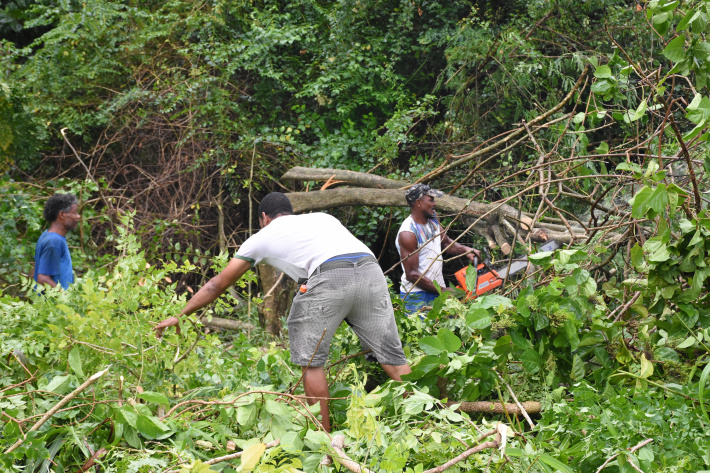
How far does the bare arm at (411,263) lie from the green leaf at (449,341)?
1943mm

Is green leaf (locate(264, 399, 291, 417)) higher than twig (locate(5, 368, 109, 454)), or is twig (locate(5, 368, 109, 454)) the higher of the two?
twig (locate(5, 368, 109, 454))

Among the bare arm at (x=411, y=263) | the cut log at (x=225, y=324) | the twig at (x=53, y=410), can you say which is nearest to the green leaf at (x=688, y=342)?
the twig at (x=53, y=410)

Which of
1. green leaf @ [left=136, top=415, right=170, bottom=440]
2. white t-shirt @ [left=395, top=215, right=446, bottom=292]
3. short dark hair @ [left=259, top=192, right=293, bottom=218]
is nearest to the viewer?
green leaf @ [left=136, top=415, right=170, bottom=440]

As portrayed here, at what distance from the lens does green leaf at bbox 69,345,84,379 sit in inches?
96.1

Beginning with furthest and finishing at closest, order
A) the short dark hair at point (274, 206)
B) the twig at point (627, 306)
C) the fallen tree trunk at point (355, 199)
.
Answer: the fallen tree trunk at point (355, 199), the short dark hair at point (274, 206), the twig at point (627, 306)

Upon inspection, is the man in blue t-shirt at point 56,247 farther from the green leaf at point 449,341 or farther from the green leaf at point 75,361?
the green leaf at point 449,341

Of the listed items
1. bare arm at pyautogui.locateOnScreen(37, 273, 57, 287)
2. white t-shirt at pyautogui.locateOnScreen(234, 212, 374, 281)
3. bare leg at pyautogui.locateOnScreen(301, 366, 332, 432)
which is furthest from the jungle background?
bare arm at pyautogui.locateOnScreen(37, 273, 57, 287)

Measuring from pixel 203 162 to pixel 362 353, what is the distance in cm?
505

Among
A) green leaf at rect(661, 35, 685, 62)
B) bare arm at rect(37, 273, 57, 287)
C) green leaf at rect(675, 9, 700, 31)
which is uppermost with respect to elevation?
green leaf at rect(675, 9, 700, 31)

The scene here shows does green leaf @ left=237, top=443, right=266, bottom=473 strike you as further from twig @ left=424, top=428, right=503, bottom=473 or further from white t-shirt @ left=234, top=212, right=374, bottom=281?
white t-shirt @ left=234, top=212, right=374, bottom=281

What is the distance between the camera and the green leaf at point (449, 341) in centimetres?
264

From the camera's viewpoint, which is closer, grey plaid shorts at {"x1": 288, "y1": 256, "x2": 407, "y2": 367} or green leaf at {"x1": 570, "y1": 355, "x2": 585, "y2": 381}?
green leaf at {"x1": 570, "y1": 355, "x2": 585, "y2": 381}

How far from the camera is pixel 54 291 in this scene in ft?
10.2

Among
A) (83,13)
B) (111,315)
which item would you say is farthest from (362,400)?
(83,13)
